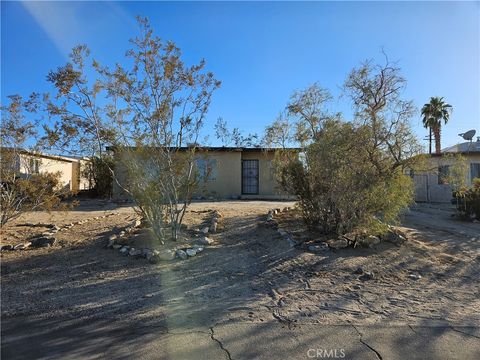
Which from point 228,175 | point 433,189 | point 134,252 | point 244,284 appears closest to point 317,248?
point 244,284

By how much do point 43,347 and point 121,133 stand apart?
4.95 metres

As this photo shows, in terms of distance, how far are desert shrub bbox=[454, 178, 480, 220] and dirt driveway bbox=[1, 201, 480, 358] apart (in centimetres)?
672

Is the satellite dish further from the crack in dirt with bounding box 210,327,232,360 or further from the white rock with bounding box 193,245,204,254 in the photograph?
the crack in dirt with bounding box 210,327,232,360

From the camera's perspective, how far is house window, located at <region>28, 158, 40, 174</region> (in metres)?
9.01

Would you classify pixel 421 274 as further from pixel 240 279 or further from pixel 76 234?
pixel 76 234

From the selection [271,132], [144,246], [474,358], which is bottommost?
[474,358]

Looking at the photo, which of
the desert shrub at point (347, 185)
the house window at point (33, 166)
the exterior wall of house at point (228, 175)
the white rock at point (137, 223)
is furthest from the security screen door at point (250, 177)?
the house window at point (33, 166)

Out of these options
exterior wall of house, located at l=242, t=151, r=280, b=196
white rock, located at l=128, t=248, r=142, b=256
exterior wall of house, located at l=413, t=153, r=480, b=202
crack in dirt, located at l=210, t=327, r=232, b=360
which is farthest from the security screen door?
crack in dirt, located at l=210, t=327, r=232, b=360

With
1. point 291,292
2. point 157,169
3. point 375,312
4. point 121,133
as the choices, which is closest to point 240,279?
point 291,292

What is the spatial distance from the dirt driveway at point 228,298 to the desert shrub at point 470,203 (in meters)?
6.72

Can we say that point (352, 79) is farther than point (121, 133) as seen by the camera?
Yes

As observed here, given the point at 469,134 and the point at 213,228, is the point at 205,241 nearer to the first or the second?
the point at 213,228

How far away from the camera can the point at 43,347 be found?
4012 mm

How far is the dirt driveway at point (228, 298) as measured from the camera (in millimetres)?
4172
